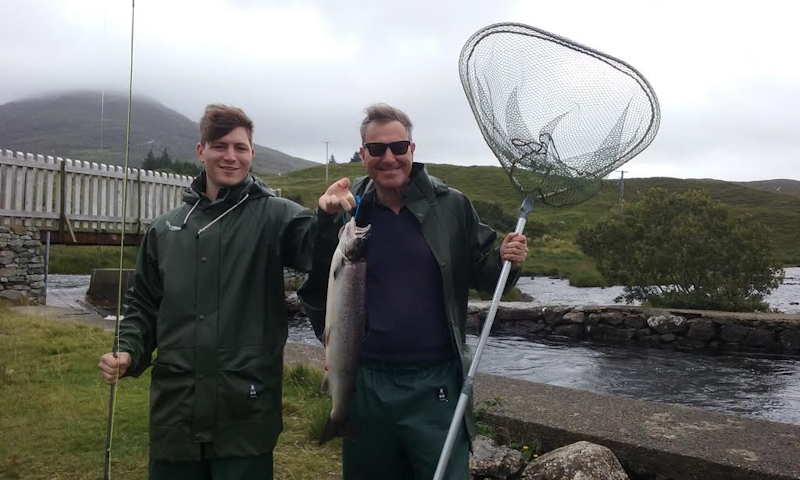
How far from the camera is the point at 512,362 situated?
13562mm

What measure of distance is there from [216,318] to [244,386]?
1.19 feet

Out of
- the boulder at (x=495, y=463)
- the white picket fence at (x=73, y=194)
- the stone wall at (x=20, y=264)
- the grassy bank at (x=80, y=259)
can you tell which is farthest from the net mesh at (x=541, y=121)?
the grassy bank at (x=80, y=259)

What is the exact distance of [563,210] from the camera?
99.9ft

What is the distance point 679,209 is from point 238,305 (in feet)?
63.0

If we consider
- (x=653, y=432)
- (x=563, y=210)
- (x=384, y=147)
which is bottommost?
(x=653, y=432)

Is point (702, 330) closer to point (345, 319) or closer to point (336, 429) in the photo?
point (336, 429)

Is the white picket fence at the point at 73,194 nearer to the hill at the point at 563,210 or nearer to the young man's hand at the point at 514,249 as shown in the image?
the hill at the point at 563,210

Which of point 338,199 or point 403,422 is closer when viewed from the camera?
point 338,199

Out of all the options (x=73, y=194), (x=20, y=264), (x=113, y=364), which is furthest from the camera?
(x=73, y=194)

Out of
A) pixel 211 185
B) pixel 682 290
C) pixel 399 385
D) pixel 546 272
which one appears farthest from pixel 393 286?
pixel 546 272

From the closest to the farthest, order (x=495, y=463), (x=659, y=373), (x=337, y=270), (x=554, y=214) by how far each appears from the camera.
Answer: (x=337, y=270) → (x=495, y=463) → (x=659, y=373) → (x=554, y=214)

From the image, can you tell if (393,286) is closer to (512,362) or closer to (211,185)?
(211,185)

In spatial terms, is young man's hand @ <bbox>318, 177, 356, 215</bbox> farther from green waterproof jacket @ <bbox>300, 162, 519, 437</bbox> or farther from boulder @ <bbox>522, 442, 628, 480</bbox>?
boulder @ <bbox>522, 442, 628, 480</bbox>

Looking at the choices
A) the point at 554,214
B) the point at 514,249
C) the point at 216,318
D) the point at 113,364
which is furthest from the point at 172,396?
the point at 554,214
